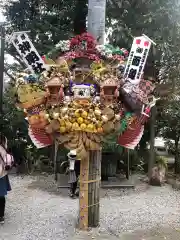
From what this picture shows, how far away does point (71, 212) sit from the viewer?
6.37 metres

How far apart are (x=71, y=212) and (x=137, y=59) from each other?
300 centimetres

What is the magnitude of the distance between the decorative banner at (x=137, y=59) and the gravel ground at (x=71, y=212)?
2.32 m

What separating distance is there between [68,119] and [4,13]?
7239 millimetres

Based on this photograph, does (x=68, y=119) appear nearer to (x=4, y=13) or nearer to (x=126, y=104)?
(x=126, y=104)

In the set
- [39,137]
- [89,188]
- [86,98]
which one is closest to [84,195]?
[89,188]

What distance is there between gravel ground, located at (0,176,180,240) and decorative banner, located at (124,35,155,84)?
2321 mm

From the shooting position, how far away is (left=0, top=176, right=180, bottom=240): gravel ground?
5.35m

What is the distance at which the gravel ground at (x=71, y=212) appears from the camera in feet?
17.6

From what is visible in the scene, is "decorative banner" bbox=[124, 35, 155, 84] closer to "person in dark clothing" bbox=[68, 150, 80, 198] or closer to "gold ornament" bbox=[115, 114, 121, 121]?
"gold ornament" bbox=[115, 114, 121, 121]

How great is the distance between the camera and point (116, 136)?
5039 millimetres

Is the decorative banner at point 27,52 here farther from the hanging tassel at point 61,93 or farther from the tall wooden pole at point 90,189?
the tall wooden pole at point 90,189

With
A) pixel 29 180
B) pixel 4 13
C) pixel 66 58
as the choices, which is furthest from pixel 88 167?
pixel 4 13

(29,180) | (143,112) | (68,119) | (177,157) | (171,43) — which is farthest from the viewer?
(177,157)

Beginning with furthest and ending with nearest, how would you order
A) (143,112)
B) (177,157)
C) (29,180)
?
(177,157) → (29,180) → (143,112)
